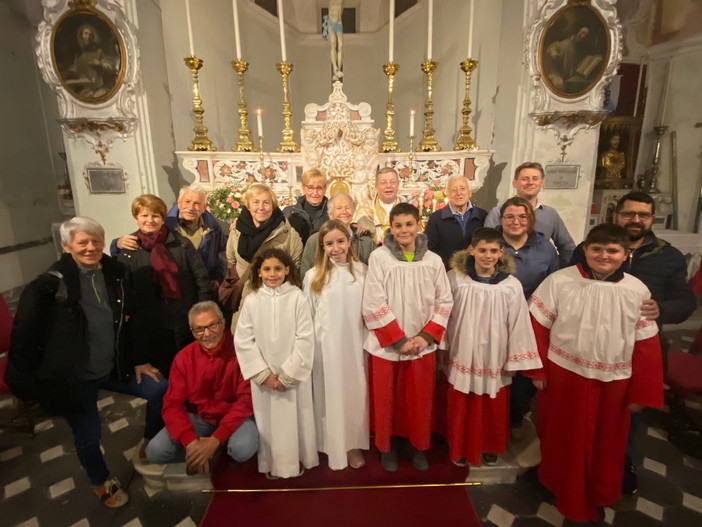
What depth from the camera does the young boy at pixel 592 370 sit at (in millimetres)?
1812

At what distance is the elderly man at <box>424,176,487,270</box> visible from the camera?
9.05 feet

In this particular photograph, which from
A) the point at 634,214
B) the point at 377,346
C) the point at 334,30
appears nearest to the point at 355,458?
the point at 377,346

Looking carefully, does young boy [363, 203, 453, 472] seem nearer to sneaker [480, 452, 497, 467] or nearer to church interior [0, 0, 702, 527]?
sneaker [480, 452, 497, 467]

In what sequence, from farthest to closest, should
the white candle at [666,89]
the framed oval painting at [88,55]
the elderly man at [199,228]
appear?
the white candle at [666,89] < the framed oval painting at [88,55] < the elderly man at [199,228]

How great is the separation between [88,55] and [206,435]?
17.3 ft

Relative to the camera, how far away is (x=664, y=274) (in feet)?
6.89

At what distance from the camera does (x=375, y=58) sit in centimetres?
816

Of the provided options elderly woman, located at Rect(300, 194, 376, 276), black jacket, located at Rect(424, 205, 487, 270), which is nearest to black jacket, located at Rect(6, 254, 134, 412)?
elderly woman, located at Rect(300, 194, 376, 276)

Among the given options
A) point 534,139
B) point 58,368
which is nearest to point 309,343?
point 58,368

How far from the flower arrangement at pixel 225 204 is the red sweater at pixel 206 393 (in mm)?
2234

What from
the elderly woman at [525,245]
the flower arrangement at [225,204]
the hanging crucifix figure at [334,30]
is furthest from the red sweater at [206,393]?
the hanging crucifix figure at [334,30]

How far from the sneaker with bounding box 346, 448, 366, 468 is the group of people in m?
0.03

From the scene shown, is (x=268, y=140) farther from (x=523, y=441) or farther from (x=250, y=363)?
(x=523, y=441)

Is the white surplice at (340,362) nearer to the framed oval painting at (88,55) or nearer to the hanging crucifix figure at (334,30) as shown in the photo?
the hanging crucifix figure at (334,30)
